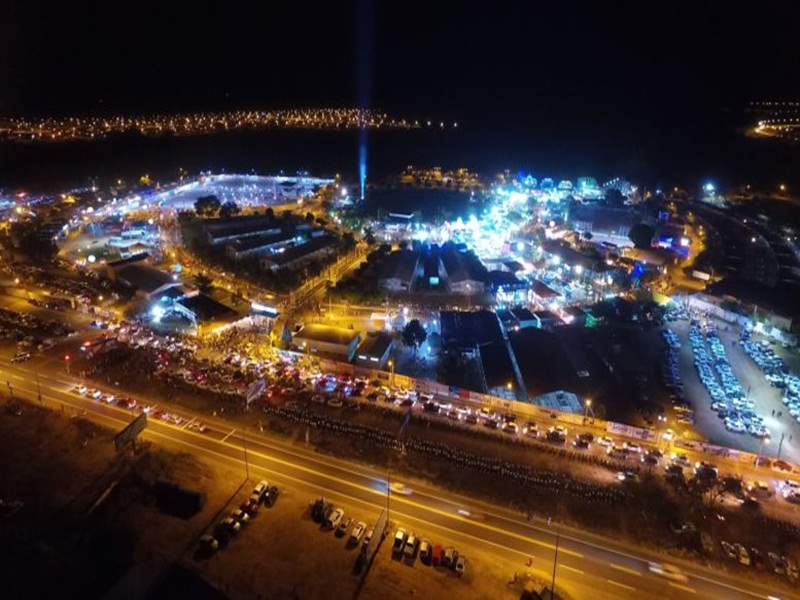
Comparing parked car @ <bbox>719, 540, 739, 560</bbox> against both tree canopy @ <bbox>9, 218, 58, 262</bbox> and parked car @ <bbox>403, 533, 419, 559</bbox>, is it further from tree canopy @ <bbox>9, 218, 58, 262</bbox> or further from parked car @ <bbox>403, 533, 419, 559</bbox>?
tree canopy @ <bbox>9, 218, 58, 262</bbox>

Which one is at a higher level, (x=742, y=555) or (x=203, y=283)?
(x=203, y=283)

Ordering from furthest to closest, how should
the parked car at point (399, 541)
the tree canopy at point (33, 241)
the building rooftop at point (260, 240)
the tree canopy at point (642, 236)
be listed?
1. the tree canopy at point (642, 236)
2. the building rooftop at point (260, 240)
3. the tree canopy at point (33, 241)
4. the parked car at point (399, 541)

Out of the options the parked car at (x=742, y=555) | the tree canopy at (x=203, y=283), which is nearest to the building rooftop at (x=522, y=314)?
the parked car at (x=742, y=555)

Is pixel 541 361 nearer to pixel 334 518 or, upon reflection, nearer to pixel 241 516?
pixel 334 518

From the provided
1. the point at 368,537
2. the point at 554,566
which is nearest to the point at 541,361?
the point at 554,566

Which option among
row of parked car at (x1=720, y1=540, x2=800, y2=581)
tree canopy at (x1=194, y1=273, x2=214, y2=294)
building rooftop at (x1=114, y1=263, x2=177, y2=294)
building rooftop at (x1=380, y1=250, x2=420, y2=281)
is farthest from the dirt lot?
building rooftop at (x1=380, y1=250, x2=420, y2=281)

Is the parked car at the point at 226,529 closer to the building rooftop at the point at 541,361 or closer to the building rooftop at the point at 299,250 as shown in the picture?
the building rooftop at the point at 541,361

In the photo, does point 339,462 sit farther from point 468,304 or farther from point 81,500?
point 468,304
